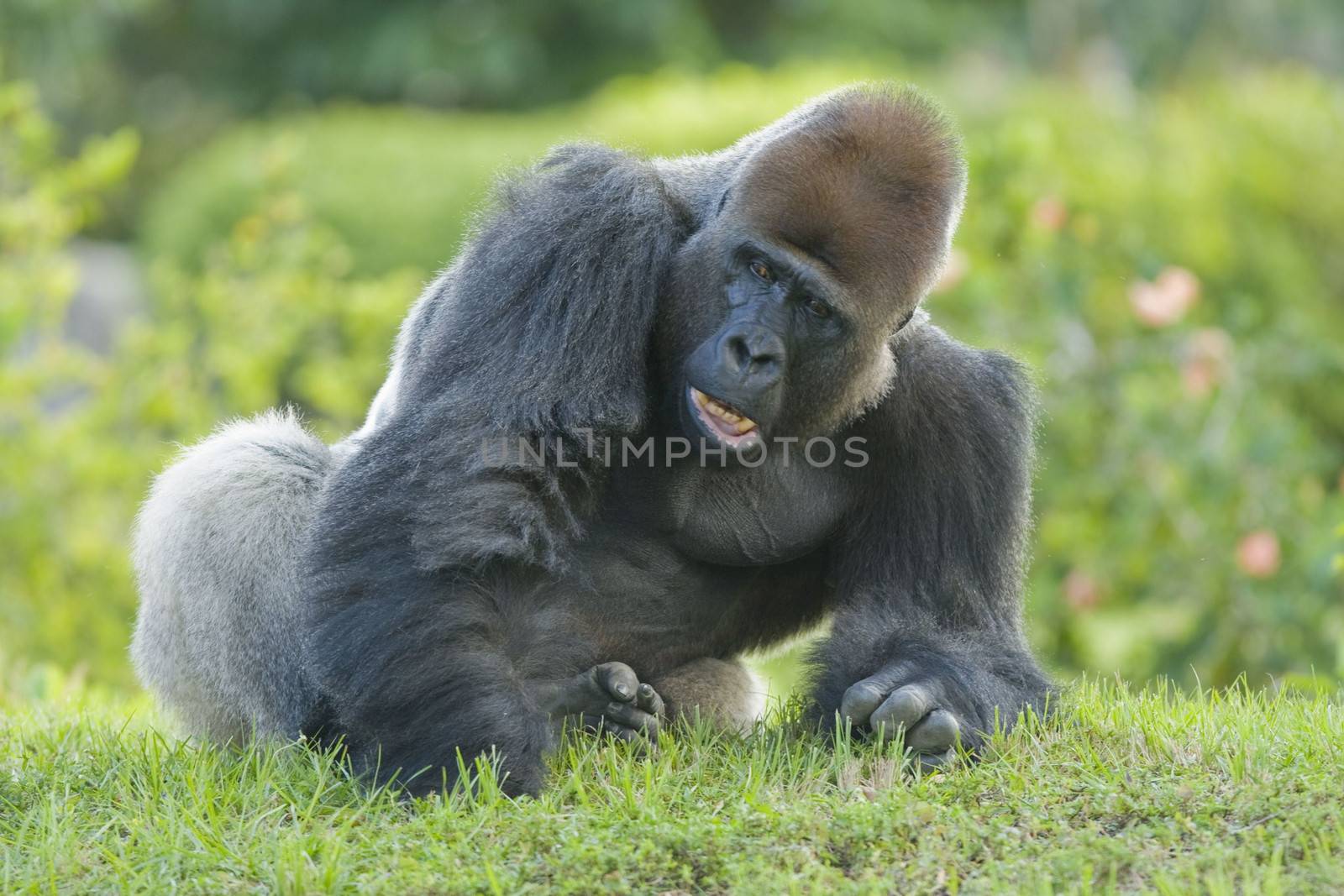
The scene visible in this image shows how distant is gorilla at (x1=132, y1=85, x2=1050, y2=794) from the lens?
365cm

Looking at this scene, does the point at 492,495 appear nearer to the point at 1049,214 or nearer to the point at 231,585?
the point at 231,585

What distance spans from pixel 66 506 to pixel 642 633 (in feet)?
14.3

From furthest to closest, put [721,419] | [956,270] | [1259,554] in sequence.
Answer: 1. [956,270]
2. [1259,554]
3. [721,419]

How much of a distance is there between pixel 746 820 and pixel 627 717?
777mm

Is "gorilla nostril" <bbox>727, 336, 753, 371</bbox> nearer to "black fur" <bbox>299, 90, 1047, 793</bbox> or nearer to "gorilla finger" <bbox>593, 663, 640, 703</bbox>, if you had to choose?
"black fur" <bbox>299, 90, 1047, 793</bbox>

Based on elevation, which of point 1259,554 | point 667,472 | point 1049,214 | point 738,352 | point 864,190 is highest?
point 864,190

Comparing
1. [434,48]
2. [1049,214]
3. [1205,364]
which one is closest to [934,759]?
[1205,364]

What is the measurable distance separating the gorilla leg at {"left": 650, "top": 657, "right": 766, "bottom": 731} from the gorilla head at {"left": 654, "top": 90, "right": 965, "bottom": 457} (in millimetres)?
785

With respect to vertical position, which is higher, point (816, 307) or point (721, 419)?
point (816, 307)

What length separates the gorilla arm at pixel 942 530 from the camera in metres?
4.10

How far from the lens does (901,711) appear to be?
12.4ft

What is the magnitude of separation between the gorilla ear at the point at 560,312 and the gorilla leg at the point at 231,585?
60 cm

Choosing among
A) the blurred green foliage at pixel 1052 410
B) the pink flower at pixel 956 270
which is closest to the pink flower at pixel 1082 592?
the blurred green foliage at pixel 1052 410

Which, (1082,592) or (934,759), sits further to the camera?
(1082,592)
